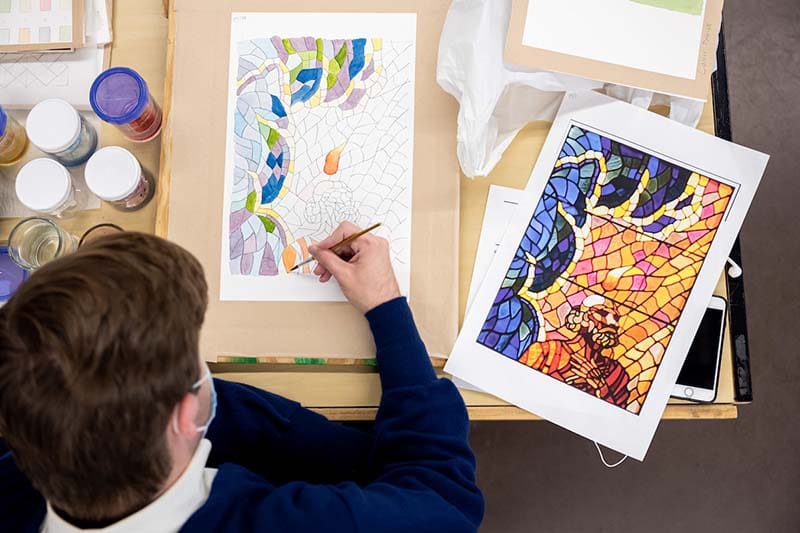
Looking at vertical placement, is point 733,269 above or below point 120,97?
below

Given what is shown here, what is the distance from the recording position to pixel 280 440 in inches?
31.9

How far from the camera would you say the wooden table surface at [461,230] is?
826 millimetres

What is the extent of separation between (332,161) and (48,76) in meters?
0.43

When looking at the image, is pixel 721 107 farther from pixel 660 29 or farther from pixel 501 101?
pixel 501 101

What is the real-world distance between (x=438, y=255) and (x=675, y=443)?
0.93 m

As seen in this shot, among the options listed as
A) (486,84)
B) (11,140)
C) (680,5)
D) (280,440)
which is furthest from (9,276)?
(680,5)

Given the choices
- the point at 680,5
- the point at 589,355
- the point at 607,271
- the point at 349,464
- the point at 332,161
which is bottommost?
the point at 349,464

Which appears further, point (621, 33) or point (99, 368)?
point (621, 33)

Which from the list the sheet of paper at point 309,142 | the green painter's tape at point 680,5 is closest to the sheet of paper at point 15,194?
the sheet of paper at point 309,142

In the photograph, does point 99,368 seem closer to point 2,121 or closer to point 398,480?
point 398,480

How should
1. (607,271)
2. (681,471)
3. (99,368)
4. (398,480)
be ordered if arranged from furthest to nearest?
(681,471) < (607,271) < (398,480) < (99,368)

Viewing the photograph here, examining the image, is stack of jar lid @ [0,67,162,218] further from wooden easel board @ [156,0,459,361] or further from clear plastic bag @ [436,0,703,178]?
clear plastic bag @ [436,0,703,178]

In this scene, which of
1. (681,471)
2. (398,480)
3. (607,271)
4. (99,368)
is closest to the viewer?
(99,368)

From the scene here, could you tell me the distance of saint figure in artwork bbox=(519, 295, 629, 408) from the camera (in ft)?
2.67
